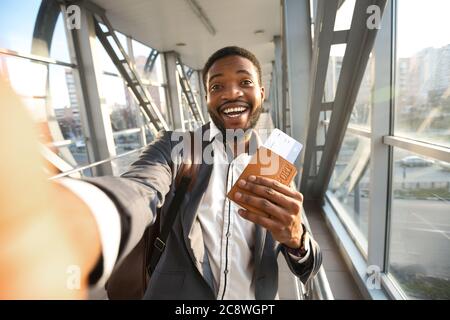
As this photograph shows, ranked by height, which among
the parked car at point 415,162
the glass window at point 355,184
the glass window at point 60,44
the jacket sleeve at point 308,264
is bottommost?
the glass window at point 355,184

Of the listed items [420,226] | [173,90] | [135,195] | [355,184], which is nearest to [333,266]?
[355,184]

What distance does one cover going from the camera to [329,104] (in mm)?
2242

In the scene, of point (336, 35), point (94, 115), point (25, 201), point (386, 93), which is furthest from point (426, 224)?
point (94, 115)

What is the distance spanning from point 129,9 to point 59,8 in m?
1.02

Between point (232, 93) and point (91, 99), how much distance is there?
3345 mm

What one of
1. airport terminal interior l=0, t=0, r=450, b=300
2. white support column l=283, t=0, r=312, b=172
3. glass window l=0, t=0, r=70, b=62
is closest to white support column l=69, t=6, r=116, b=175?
airport terminal interior l=0, t=0, r=450, b=300

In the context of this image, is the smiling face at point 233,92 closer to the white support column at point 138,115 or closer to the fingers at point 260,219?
the fingers at point 260,219

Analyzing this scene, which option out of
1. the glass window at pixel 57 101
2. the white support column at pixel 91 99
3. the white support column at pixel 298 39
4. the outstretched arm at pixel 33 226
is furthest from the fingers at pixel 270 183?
the white support column at pixel 91 99

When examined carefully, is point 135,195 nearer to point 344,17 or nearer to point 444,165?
point 444,165

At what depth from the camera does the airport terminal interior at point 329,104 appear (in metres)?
1.28

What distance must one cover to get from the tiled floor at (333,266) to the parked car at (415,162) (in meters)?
1.08

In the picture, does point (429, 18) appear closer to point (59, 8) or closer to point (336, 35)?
point (336, 35)

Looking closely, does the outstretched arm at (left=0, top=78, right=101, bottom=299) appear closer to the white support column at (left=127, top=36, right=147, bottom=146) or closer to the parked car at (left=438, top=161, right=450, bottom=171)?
the parked car at (left=438, top=161, right=450, bottom=171)

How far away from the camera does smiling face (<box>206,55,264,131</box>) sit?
0.93 m
